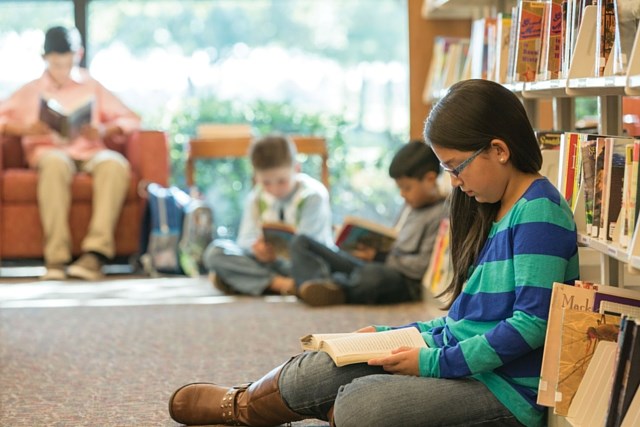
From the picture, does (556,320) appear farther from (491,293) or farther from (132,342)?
(132,342)

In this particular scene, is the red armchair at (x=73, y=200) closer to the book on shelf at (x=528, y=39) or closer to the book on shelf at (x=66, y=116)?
the book on shelf at (x=66, y=116)

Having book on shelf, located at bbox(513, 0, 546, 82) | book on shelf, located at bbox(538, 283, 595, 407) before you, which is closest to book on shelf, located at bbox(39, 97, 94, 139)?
book on shelf, located at bbox(513, 0, 546, 82)

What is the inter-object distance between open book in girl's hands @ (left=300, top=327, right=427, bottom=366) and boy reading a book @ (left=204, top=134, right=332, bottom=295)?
199cm

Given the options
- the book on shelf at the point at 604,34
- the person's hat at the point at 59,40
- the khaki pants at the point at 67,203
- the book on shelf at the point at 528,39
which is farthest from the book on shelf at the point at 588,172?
the person's hat at the point at 59,40

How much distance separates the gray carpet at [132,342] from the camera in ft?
7.54

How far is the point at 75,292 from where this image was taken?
164 inches

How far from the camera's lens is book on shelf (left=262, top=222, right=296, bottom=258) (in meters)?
3.87

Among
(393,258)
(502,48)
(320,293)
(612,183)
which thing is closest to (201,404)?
(612,183)

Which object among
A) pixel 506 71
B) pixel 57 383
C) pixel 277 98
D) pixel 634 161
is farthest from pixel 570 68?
pixel 277 98

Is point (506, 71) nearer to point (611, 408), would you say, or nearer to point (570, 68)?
point (570, 68)

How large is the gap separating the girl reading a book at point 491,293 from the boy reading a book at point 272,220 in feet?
7.05

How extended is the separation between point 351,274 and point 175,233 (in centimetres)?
120

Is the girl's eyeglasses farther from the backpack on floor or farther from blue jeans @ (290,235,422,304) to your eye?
the backpack on floor

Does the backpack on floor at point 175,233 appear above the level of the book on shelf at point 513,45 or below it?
below
